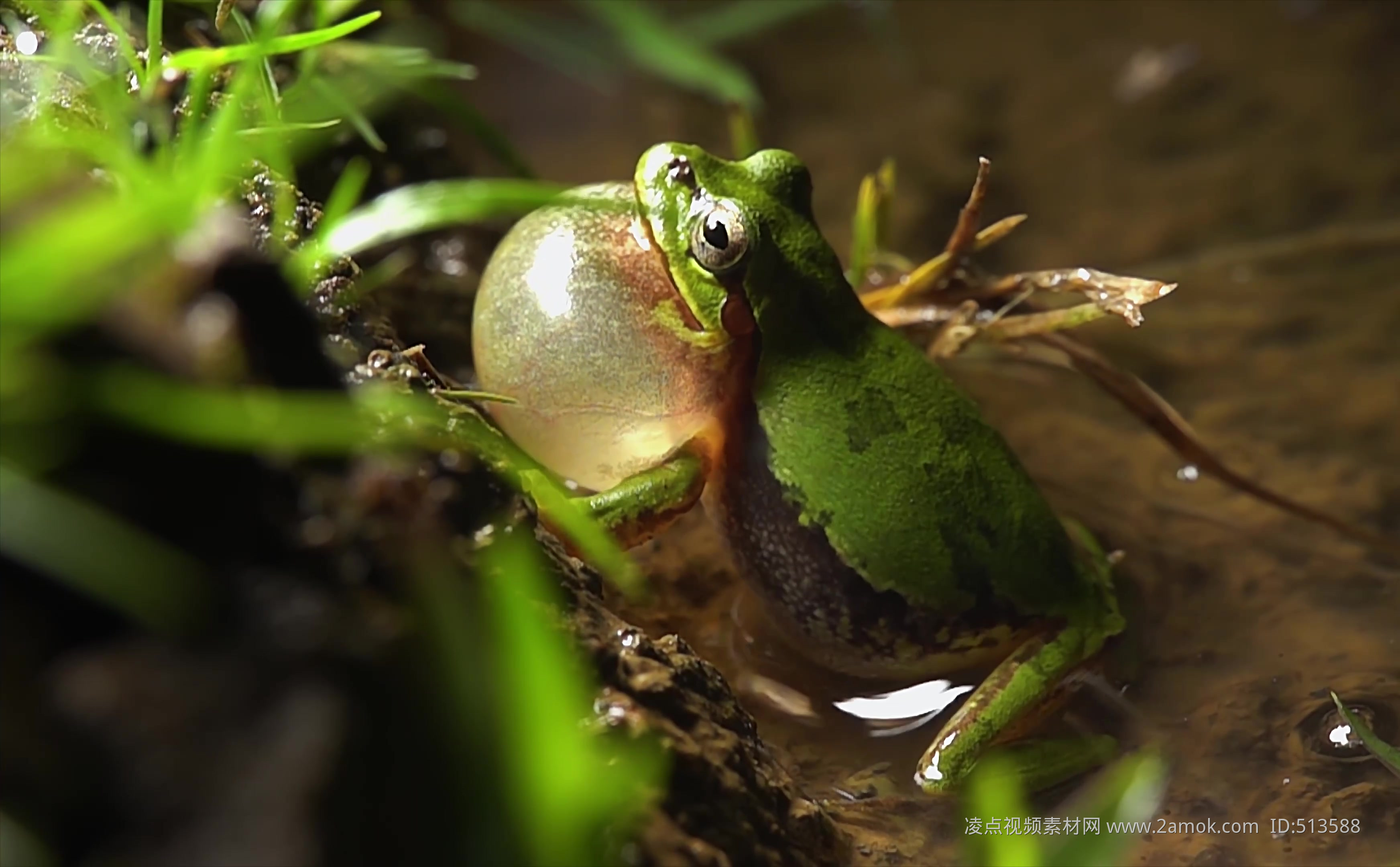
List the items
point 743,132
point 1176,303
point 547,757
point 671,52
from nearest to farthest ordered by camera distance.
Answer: point 547,757
point 743,132
point 1176,303
point 671,52

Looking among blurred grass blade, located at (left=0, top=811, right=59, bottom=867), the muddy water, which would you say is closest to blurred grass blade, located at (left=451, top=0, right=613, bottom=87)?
the muddy water

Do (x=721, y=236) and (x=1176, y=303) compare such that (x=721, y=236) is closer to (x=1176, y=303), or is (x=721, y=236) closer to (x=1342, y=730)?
(x=1342, y=730)

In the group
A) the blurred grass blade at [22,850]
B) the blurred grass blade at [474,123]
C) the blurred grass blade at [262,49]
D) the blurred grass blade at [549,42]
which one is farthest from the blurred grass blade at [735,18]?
the blurred grass blade at [22,850]

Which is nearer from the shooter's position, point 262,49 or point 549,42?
point 262,49

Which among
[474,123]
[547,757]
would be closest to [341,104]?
[474,123]

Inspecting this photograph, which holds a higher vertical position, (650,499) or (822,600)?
(650,499)

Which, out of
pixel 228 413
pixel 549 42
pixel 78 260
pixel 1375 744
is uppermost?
pixel 78 260
